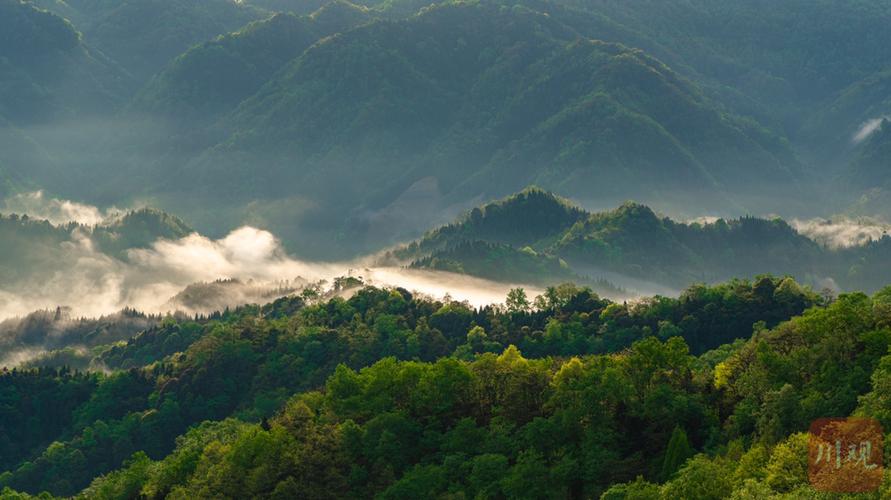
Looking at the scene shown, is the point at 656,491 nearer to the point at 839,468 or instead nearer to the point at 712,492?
the point at 712,492

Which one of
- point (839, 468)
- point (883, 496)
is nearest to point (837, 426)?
point (839, 468)

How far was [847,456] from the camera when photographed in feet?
Result: 595

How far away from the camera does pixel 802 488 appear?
177 meters

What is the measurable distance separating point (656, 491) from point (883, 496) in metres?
42.8

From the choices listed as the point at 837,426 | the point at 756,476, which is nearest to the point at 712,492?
the point at 756,476

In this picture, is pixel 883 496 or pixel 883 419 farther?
pixel 883 419

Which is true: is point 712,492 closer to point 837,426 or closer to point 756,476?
point 756,476

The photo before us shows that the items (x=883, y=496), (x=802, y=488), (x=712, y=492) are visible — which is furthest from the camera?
(x=712, y=492)

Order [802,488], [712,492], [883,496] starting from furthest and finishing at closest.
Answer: [712,492] → [802,488] → [883,496]

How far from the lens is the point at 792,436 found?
656 ft

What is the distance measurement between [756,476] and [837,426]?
48.5ft

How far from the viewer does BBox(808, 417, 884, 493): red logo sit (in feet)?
564

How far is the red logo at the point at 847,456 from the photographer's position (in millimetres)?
172000

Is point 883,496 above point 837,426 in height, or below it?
below
